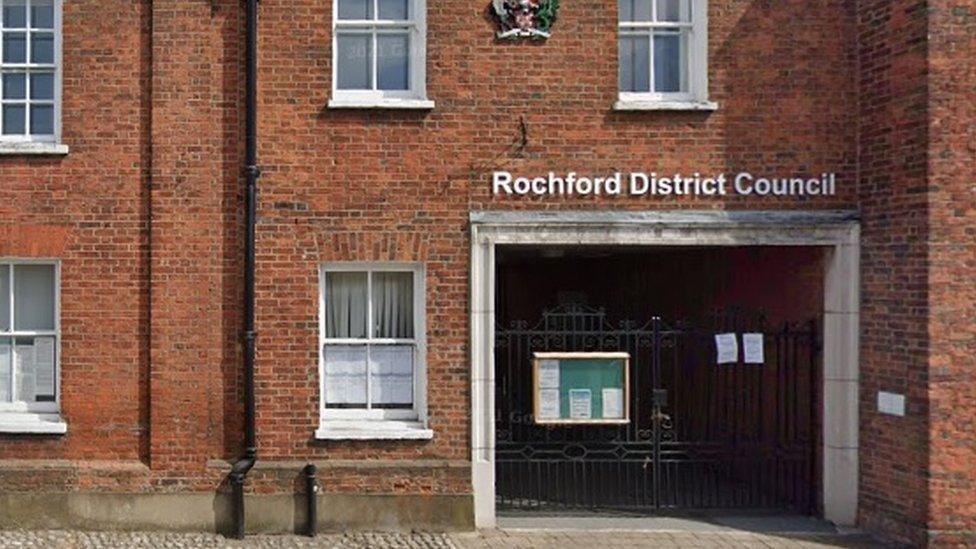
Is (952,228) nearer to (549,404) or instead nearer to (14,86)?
(549,404)

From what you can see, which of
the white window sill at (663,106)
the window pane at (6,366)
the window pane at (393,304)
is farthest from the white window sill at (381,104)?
the window pane at (6,366)

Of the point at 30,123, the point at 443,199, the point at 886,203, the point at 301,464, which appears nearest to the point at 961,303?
the point at 886,203

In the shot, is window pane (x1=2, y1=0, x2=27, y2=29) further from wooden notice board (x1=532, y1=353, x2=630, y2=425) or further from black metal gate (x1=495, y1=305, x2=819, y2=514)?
wooden notice board (x1=532, y1=353, x2=630, y2=425)

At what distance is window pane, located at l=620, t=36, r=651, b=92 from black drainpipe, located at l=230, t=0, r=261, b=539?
3.88 meters

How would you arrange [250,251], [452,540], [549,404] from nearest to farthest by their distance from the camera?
1. [452,540]
2. [250,251]
3. [549,404]

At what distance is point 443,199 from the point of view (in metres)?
9.15

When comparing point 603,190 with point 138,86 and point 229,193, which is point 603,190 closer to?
point 229,193

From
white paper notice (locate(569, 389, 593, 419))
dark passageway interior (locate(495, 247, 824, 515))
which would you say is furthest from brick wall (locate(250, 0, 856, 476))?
white paper notice (locate(569, 389, 593, 419))

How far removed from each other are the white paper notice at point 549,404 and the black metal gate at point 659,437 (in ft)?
1.07

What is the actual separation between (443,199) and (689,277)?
5363 millimetres

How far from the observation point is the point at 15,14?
365 inches

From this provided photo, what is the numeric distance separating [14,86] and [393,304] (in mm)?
4591

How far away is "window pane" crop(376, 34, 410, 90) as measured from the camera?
30.5 feet

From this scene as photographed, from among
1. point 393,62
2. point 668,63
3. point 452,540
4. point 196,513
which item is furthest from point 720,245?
point 196,513
